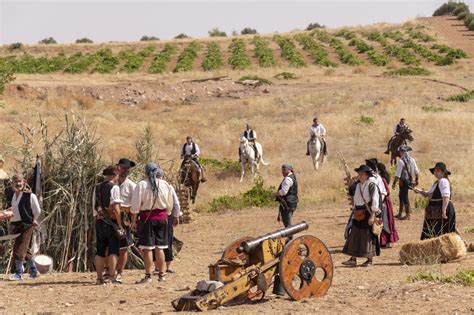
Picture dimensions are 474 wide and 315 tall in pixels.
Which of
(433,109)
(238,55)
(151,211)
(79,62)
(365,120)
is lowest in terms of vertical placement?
(151,211)

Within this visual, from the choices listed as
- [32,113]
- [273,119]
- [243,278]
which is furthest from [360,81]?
[243,278]

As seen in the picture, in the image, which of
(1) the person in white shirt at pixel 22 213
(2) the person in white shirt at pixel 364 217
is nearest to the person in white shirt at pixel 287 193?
(2) the person in white shirt at pixel 364 217

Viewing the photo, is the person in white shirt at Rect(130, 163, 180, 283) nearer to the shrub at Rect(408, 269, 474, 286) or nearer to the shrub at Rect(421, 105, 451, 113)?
the shrub at Rect(408, 269, 474, 286)

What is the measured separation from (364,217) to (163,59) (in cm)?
5994

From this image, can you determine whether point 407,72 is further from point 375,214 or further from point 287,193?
point 375,214

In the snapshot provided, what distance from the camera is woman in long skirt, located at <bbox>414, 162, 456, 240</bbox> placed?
1267 cm

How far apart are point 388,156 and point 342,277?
17.3 metres

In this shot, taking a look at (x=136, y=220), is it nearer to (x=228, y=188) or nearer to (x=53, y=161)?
(x=53, y=161)

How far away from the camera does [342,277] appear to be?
11539 mm

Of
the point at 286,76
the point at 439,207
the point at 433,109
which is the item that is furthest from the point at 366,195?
the point at 286,76

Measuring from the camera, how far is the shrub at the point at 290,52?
6469 centimetres

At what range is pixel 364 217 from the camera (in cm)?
1216

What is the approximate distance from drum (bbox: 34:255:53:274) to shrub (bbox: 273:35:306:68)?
167ft

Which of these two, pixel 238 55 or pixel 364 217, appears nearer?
pixel 364 217
